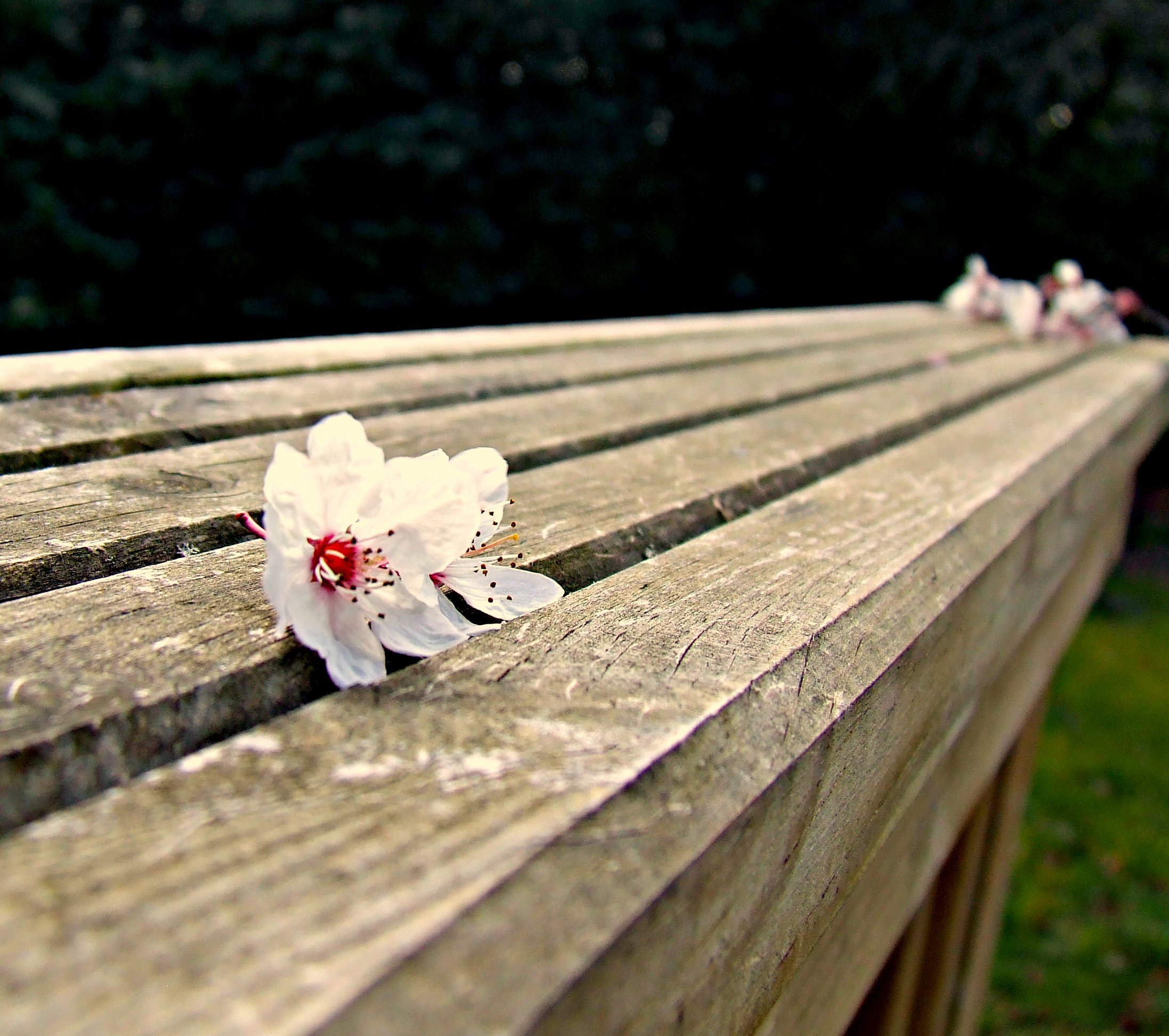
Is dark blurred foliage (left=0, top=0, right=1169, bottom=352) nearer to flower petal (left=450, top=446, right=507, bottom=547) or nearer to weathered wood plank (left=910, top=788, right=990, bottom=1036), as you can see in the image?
weathered wood plank (left=910, top=788, right=990, bottom=1036)

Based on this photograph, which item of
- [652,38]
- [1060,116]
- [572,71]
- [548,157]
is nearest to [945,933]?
[548,157]

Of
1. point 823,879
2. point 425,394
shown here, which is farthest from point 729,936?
point 425,394

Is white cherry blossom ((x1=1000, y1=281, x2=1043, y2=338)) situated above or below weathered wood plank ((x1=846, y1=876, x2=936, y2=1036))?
above

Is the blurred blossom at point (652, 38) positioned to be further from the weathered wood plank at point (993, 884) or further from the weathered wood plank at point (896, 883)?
the weathered wood plank at point (896, 883)

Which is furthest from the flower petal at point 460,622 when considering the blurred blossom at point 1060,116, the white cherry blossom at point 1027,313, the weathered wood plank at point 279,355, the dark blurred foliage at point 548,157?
the blurred blossom at point 1060,116

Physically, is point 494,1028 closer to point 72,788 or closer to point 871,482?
point 72,788

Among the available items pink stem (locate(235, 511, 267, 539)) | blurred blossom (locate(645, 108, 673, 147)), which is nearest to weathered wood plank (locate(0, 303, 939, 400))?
pink stem (locate(235, 511, 267, 539))

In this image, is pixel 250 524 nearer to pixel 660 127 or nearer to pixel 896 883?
pixel 896 883
